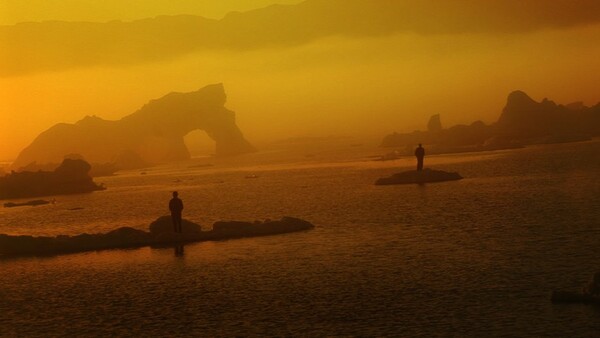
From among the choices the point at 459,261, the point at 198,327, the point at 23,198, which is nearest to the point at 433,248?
the point at 459,261

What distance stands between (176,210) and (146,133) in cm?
13573

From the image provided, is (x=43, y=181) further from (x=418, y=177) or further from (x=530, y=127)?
(x=530, y=127)

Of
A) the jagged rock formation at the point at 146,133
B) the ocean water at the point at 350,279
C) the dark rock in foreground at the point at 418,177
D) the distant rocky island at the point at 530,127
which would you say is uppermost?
the jagged rock formation at the point at 146,133

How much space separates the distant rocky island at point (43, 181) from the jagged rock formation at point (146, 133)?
228ft

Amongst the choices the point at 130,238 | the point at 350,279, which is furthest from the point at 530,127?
the point at 350,279

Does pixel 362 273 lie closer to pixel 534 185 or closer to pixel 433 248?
pixel 433 248

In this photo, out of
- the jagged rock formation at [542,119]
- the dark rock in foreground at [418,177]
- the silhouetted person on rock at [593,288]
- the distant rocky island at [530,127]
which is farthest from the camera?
the distant rocky island at [530,127]

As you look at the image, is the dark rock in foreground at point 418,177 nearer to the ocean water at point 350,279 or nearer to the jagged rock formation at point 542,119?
the ocean water at point 350,279

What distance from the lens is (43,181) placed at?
85.1 meters

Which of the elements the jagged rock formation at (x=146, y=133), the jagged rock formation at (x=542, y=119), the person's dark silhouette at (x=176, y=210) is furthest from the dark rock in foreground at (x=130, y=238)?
the jagged rock formation at (x=146, y=133)

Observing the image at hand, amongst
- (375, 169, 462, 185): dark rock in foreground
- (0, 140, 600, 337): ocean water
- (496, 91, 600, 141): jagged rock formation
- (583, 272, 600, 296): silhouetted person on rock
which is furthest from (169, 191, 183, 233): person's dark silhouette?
(496, 91, 600, 141): jagged rock formation

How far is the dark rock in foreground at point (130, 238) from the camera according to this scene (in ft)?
114

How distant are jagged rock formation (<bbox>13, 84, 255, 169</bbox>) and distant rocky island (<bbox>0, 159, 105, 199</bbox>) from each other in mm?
69360

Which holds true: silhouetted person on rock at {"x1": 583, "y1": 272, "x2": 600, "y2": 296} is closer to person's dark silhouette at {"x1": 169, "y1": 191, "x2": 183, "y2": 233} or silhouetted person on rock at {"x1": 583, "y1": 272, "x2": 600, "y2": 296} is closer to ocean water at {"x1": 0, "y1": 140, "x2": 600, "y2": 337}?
ocean water at {"x1": 0, "y1": 140, "x2": 600, "y2": 337}
